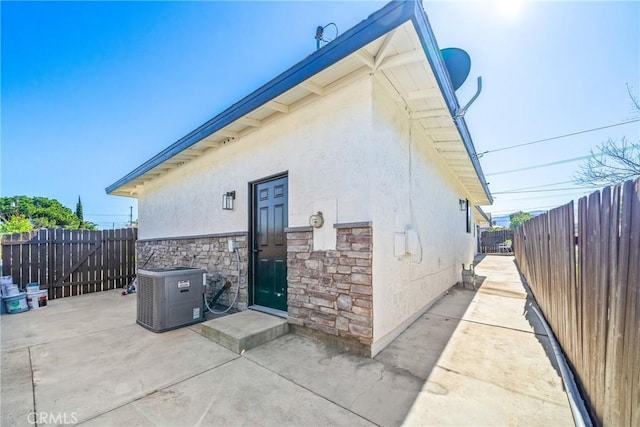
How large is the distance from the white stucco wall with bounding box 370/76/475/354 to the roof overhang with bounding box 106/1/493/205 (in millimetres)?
318

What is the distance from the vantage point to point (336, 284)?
3.29m

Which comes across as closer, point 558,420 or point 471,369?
point 558,420

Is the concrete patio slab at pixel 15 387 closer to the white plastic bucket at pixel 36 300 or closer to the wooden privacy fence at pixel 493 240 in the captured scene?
the white plastic bucket at pixel 36 300

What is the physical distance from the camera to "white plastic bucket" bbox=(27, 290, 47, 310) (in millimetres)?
5629

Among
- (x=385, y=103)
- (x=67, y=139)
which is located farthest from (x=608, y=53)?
(x=67, y=139)

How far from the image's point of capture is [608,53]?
7410 millimetres

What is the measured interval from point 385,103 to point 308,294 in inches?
109

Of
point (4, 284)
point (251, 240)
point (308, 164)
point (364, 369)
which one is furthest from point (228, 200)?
point (4, 284)

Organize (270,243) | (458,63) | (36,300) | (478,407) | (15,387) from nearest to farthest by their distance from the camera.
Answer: (478,407) < (15,387) < (458,63) < (270,243) < (36,300)

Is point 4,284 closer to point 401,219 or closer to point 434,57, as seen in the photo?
point 401,219

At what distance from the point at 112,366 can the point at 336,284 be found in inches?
104

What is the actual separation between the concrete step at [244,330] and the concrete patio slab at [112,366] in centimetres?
11

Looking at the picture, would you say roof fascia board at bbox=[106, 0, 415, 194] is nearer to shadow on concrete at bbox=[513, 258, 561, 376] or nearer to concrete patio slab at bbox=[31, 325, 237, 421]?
concrete patio slab at bbox=[31, 325, 237, 421]

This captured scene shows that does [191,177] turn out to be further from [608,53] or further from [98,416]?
[608,53]
